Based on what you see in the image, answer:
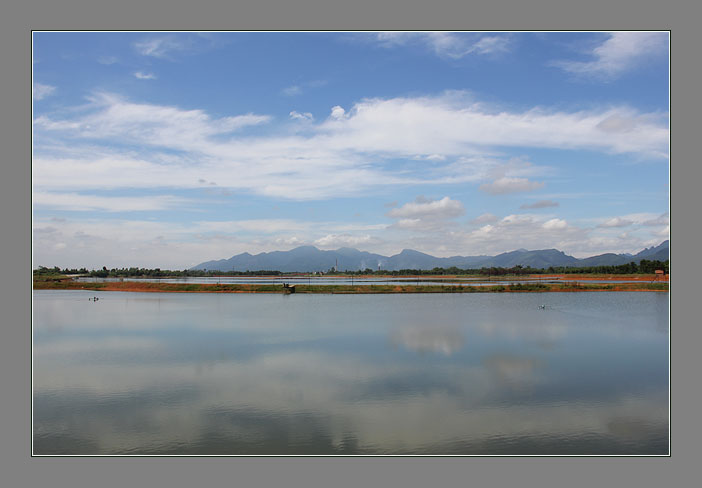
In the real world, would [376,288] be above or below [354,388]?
below

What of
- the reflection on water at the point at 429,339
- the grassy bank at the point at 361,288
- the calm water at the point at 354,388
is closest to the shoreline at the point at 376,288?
the grassy bank at the point at 361,288

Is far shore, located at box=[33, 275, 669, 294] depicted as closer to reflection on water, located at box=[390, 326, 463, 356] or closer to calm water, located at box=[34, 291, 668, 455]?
calm water, located at box=[34, 291, 668, 455]

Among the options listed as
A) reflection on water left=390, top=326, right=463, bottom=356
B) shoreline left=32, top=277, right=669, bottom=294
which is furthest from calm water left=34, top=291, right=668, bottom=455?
shoreline left=32, top=277, right=669, bottom=294

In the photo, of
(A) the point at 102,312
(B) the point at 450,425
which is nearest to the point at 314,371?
(B) the point at 450,425

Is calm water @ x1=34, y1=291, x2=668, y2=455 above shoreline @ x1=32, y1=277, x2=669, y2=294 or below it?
above

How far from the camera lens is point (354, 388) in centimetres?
1107

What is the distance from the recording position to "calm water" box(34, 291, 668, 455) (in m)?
8.17

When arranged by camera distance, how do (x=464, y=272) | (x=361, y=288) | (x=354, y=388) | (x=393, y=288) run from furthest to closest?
(x=464, y=272) → (x=361, y=288) → (x=393, y=288) → (x=354, y=388)

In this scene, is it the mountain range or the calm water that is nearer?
the calm water

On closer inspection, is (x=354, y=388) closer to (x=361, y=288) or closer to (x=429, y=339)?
(x=429, y=339)

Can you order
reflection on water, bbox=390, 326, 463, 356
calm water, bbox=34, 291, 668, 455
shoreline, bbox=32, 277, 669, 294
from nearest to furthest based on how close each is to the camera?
calm water, bbox=34, 291, 668, 455, reflection on water, bbox=390, 326, 463, 356, shoreline, bbox=32, 277, 669, 294

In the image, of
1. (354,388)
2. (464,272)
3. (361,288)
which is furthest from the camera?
(464,272)

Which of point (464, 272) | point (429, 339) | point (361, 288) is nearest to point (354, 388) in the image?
point (429, 339)

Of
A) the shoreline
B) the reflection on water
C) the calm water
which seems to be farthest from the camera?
the shoreline
